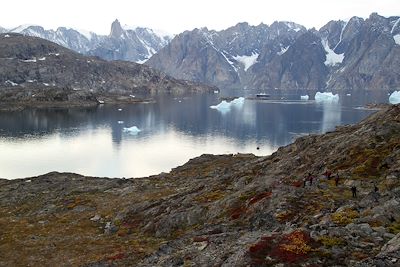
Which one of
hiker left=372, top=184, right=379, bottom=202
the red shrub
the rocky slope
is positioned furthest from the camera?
the red shrub

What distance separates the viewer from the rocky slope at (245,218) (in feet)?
77.9

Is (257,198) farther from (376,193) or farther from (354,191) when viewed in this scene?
(376,193)

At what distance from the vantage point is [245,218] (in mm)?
37594

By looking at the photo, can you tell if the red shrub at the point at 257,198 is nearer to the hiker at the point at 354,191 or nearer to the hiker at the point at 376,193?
the hiker at the point at 354,191

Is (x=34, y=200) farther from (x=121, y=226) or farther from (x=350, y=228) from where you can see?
(x=350, y=228)

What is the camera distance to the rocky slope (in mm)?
23734

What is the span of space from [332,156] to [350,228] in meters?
27.2

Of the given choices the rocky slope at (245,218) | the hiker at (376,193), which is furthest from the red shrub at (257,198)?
the hiker at (376,193)

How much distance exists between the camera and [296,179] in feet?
159

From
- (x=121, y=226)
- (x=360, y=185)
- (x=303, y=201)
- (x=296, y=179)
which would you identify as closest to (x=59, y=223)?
(x=121, y=226)

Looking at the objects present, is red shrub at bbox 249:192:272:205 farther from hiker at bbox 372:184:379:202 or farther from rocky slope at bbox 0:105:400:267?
hiker at bbox 372:184:379:202

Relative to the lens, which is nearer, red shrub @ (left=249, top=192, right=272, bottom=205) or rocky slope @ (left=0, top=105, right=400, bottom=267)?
rocky slope @ (left=0, top=105, right=400, bottom=267)

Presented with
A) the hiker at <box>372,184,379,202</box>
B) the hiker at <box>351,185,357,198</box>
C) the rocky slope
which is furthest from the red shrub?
the hiker at <box>372,184,379,202</box>

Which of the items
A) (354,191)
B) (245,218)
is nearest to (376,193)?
(354,191)
